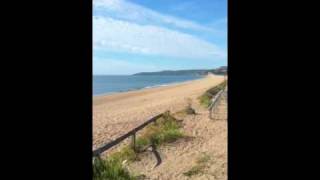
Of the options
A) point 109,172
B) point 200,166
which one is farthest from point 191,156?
point 109,172

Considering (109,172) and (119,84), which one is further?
(119,84)

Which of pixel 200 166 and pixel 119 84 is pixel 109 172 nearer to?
pixel 200 166

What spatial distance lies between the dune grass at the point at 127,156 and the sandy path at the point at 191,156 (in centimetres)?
22

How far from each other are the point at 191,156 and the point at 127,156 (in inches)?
44.3

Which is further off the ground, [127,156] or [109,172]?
[109,172]

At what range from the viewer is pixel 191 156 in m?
6.71

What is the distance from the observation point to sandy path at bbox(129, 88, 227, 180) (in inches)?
220

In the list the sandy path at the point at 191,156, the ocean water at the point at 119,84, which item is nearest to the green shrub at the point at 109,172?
the sandy path at the point at 191,156
